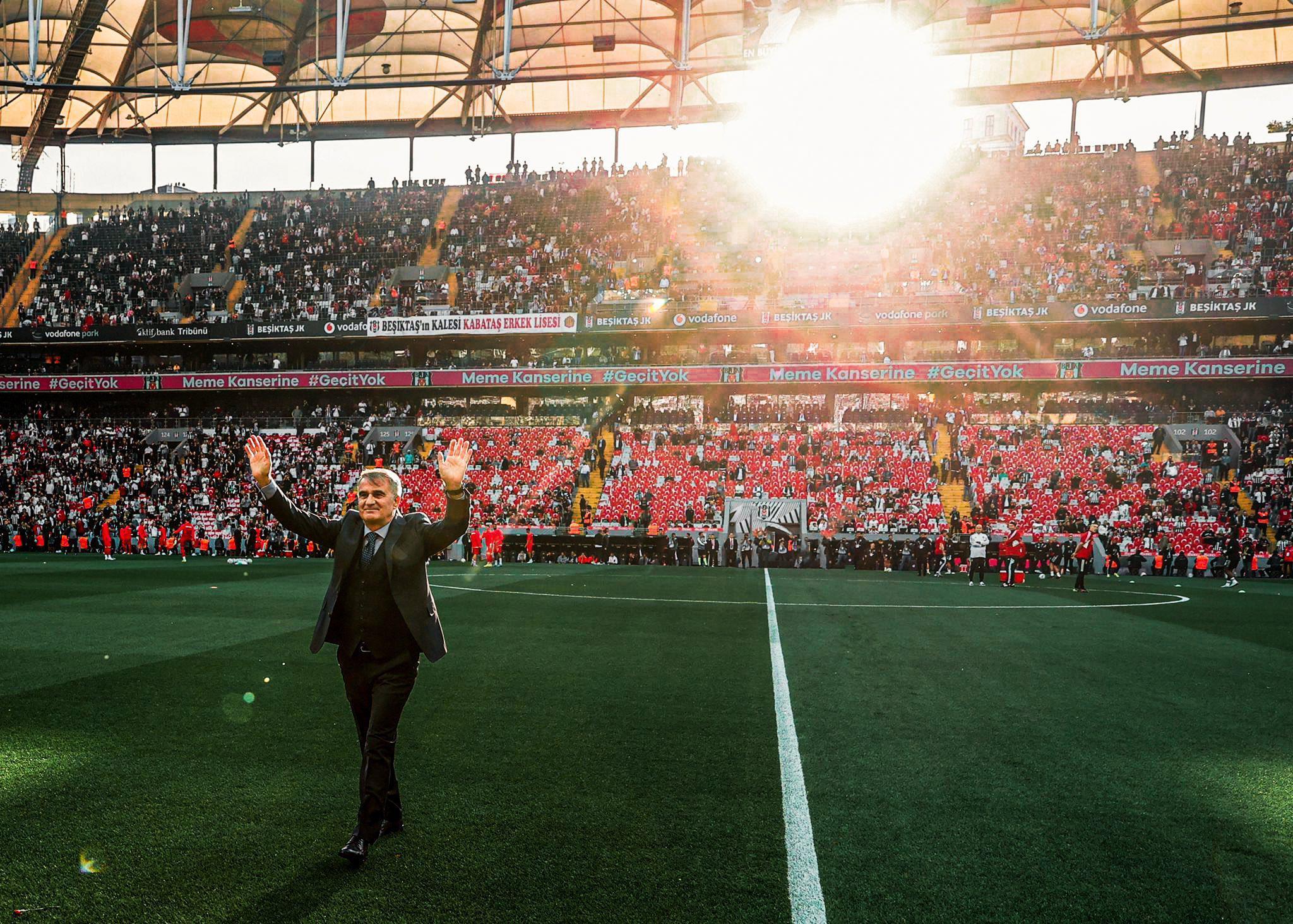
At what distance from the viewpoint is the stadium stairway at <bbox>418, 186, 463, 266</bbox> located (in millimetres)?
46844

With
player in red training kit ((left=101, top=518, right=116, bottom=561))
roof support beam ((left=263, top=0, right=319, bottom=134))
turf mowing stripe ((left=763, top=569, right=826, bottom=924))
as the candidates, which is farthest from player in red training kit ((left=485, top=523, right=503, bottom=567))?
roof support beam ((left=263, top=0, right=319, bottom=134))

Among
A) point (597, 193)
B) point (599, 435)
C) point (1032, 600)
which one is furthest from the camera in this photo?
point (597, 193)

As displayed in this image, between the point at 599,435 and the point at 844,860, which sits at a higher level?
the point at 599,435

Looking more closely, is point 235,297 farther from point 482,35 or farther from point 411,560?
point 411,560

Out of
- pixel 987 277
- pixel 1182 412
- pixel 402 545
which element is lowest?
pixel 402 545

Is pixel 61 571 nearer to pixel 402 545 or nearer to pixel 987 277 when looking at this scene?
pixel 402 545

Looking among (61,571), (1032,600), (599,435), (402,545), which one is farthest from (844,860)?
(599,435)

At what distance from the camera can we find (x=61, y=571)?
74.6ft

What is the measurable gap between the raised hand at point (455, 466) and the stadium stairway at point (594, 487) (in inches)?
1155

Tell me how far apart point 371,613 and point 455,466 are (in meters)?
0.96

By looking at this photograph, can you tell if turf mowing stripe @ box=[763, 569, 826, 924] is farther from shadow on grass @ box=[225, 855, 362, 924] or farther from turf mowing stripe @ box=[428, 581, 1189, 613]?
turf mowing stripe @ box=[428, 581, 1189, 613]

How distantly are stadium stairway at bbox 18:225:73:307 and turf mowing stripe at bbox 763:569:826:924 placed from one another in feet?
171

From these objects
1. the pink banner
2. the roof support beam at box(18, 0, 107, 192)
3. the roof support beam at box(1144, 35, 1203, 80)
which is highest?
the roof support beam at box(1144, 35, 1203, 80)

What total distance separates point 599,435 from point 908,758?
1323 inches
